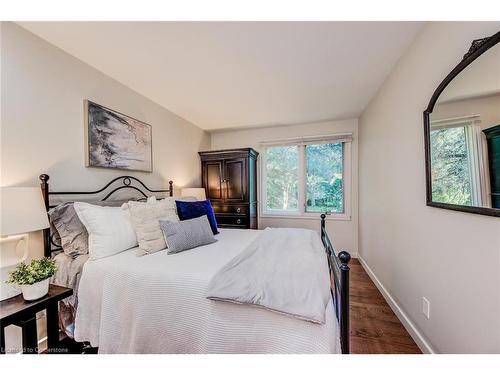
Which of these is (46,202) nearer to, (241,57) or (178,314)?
(178,314)

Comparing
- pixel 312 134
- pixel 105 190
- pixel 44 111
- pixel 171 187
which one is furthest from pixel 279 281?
pixel 312 134

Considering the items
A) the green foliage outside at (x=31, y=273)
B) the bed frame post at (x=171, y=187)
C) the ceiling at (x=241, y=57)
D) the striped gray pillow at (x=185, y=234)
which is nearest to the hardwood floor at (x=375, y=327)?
the striped gray pillow at (x=185, y=234)

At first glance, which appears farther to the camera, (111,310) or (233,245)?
(233,245)

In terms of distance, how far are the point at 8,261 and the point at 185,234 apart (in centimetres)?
103

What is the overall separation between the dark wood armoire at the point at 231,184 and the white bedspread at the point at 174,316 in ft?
6.23

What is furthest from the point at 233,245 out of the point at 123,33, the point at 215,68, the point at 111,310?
the point at 123,33

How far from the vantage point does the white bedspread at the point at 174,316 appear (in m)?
0.90

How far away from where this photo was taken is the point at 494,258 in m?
0.95

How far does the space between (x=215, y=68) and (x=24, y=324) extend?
2.27 m

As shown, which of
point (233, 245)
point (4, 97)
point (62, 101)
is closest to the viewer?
point (4, 97)

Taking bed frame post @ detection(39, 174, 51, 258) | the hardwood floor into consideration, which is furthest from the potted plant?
the hardwood floor

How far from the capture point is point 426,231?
4.88ft

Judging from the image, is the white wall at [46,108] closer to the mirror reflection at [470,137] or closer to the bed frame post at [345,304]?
the bed frame post at [345,304]
